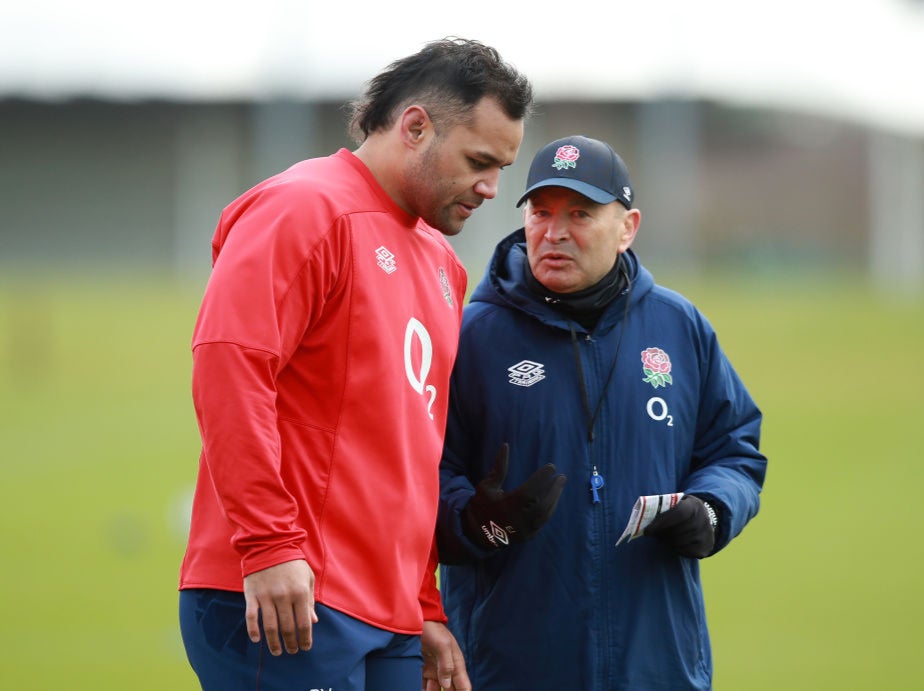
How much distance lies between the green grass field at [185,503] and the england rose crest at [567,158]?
4240 mm

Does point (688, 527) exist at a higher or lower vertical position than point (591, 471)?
lower

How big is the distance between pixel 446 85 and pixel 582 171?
606mm

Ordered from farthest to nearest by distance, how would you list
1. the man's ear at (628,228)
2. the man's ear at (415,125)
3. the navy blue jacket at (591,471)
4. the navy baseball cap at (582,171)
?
the man's ear at (628,228) → the navy baseball cap at (582,171) → the navy blue jacket at (591,471) → the man's ear at (415,125)

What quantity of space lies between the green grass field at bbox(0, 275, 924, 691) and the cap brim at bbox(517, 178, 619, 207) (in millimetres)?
4174

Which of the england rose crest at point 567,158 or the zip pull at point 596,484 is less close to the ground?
the england rose crest at point 567,158

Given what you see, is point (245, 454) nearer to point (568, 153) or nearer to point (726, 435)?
point (568, 153)

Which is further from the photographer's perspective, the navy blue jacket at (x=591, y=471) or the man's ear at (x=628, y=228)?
the man's ear at (x=628, y=228)

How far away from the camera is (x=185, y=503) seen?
41.6ft

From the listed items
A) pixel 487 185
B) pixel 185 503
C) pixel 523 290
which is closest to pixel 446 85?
pixel 487 185

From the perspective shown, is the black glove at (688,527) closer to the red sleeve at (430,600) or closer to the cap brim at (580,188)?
the red sleeve at (430,600)

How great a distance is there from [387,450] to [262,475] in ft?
1.24

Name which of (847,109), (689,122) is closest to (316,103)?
(689,122)

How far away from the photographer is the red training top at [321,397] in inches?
111

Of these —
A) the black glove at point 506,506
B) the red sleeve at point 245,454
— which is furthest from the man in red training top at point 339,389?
the black glove at point 506,506
